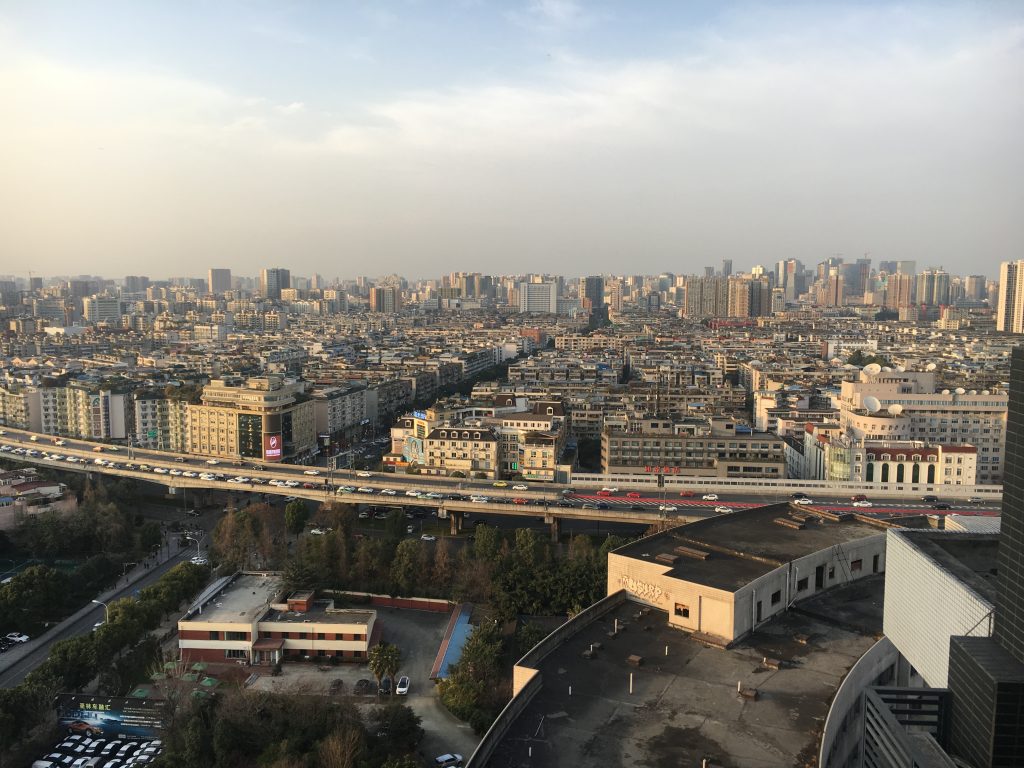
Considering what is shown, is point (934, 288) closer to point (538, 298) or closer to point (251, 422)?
point (538, 298)

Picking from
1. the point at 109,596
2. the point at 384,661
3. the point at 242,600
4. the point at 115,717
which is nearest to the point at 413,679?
the point at 384,661

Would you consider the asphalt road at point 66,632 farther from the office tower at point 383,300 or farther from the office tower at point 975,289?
the office tower at point 975,289

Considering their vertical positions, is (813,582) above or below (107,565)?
above

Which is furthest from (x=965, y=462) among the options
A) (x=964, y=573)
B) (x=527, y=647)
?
(x=964, y=573)

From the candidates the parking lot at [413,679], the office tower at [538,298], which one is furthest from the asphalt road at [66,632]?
the office tower at [538,298]

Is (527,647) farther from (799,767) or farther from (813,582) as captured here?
(799,767)

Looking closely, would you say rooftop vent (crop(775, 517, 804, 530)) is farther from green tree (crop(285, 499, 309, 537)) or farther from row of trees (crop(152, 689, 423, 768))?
green tree (crop(285, 499, 309, 537))
